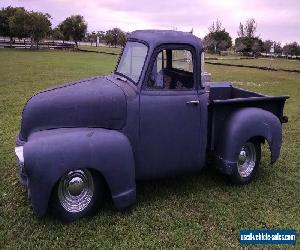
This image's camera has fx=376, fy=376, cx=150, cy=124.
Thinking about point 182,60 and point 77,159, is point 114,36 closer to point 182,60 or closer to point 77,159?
point 182,60

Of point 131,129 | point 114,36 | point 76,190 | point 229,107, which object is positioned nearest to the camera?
point 76,190

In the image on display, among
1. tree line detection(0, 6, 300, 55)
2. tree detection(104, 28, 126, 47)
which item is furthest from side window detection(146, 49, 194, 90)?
tree detection(104, 28, 126, 47)

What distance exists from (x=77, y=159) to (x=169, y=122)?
1305mm

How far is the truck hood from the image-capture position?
4363mm

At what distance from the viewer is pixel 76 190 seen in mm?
4359

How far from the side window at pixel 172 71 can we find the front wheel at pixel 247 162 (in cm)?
137

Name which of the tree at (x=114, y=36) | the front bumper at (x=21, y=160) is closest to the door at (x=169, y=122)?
the front bumper at (x=21, y=160)

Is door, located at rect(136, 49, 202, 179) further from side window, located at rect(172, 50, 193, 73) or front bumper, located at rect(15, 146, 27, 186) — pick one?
front bumper, located at rect(15, 146, 27, 186)

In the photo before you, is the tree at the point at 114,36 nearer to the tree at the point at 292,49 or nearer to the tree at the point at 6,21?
the tree at the point at 6,21

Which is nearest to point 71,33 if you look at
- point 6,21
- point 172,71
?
point 6,21

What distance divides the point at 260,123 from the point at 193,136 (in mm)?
1133

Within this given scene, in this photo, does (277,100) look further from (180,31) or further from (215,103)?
(180,31)

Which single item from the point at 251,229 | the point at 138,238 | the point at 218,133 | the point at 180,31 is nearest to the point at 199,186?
the point at 218,133

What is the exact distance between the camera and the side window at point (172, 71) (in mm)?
4789
